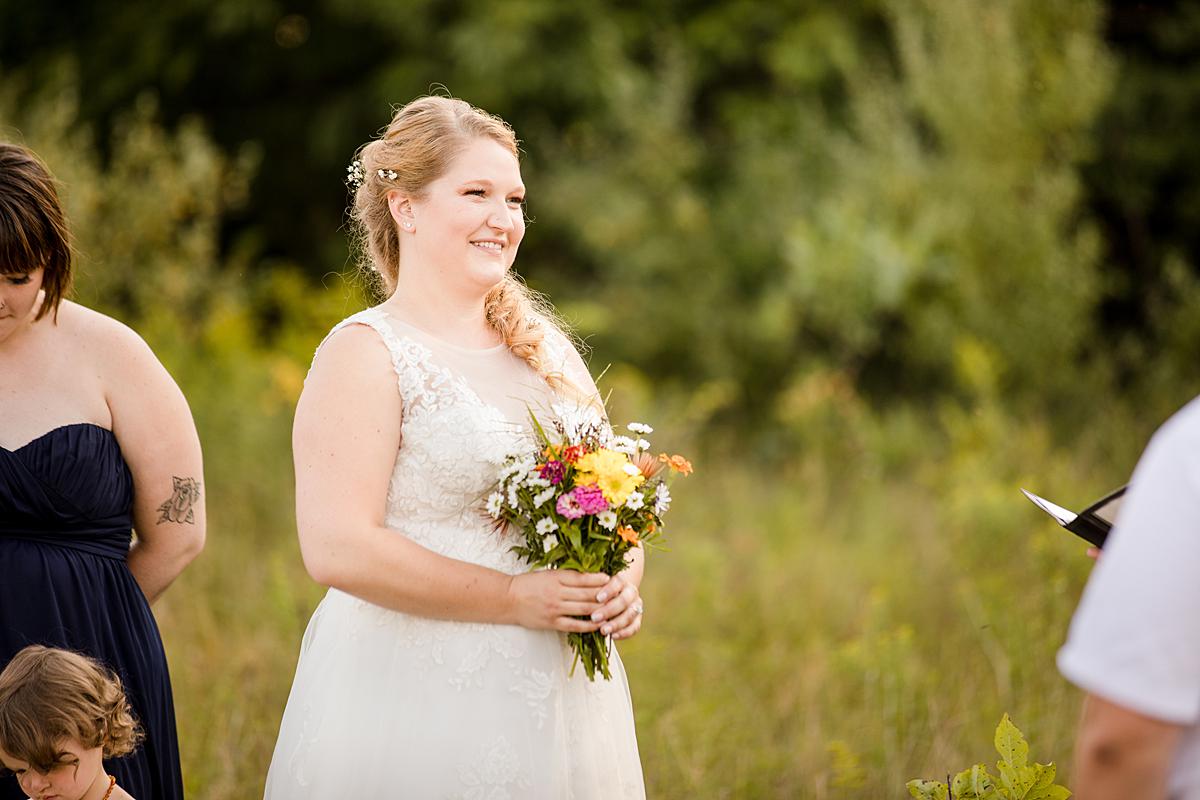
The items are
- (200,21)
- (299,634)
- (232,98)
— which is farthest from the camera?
(232,98)

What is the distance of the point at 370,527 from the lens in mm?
2594

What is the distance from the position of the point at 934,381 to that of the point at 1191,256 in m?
3.18

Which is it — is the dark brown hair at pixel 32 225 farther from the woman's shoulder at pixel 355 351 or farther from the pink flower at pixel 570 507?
the pink flower at pixel 570 507

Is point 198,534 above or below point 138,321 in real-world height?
below

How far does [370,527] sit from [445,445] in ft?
0.82

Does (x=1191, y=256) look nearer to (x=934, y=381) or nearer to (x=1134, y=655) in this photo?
(x=934, y=381)

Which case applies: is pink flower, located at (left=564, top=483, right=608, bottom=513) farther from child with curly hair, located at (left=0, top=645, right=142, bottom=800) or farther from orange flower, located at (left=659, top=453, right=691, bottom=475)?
child with curly hair, located at (left=0, top=645, right=142, bottom=800)

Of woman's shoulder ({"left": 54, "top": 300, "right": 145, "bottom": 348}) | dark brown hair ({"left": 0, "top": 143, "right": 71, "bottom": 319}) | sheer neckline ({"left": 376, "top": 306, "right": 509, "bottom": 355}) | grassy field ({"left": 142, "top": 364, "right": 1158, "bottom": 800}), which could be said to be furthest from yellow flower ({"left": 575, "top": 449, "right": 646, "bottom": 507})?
grassy field ({"left": 142, "top": 364, "right": 1158, "bottom": 800})

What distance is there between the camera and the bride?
8.63ft

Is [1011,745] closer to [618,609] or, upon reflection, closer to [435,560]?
[618,609]

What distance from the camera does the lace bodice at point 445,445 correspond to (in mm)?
2701

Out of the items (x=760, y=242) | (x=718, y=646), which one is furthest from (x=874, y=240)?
(x=718, y=646)

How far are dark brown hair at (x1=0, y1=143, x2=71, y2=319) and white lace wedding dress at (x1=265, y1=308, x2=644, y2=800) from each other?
2.08 ft

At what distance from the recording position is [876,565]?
22.2 ft
